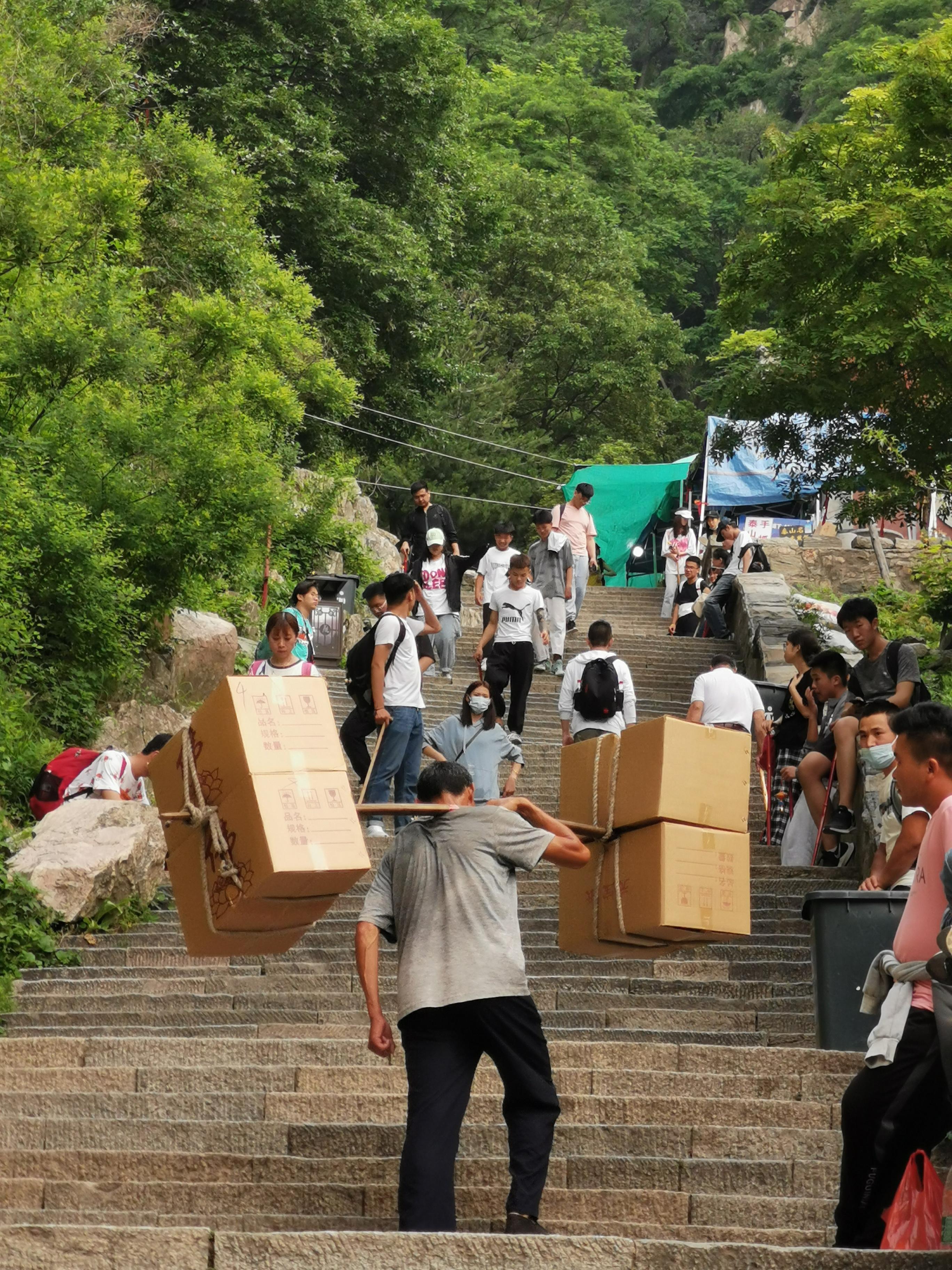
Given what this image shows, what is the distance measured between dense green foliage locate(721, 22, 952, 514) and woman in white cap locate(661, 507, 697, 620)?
7876 mm

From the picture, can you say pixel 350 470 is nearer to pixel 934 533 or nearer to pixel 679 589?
pixel 679 589

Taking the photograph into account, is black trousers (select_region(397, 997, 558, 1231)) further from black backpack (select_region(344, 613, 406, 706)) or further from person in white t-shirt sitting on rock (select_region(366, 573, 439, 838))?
black backpack (select_region(344, 613, 406, 706))

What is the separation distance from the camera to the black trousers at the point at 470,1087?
5.51 metres

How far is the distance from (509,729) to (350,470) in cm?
1238

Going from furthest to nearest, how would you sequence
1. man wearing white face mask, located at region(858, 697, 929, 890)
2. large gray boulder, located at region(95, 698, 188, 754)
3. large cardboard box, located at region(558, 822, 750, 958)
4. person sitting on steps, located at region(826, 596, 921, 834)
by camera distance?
large gray boulder, located at region(95, 698, 188, 754)
person sitting on steps, located at region(826, 596, 921, 834)
man wearing white face mask, located at region(858, 697, 929, 890)
large cardboard box, located at region(558, 822, 750, 958)

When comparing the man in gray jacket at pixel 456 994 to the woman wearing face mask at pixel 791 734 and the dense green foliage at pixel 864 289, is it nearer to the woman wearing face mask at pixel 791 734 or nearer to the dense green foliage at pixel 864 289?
the woman wearing face mask at pixel 791 734

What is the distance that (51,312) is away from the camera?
1457 centimetres

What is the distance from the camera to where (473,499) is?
108 feet

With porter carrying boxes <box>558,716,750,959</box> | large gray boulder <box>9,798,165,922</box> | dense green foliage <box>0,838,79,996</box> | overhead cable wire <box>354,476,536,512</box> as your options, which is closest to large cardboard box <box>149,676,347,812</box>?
porter carrying boxes <box>558,716,750,959</box>

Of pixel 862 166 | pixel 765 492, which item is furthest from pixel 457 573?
pixel 765 492

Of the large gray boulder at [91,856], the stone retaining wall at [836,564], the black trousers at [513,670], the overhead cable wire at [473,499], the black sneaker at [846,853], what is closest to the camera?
the large gray boulder at [91,856]

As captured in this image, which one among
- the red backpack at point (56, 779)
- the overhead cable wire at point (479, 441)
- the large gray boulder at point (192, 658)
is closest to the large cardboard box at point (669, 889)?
the red backpack at point (56, 779)

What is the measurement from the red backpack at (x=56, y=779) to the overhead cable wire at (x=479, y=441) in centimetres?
1794

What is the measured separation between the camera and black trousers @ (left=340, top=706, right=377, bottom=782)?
456 inches
